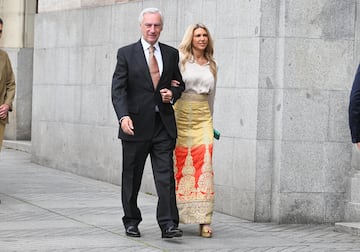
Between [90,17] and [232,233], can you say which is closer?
[232,233]

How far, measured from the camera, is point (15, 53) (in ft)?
62.4

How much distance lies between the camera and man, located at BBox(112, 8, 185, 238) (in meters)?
9.31

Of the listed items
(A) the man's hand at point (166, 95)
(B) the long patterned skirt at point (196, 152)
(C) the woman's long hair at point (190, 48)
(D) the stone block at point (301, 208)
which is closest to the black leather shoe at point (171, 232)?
(B) the long patterned skirt at point (196, 152)

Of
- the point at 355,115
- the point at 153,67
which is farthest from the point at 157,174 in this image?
the point at 355,115

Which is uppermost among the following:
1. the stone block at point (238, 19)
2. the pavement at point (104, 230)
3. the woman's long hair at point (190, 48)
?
the stone block at point (238, 19)

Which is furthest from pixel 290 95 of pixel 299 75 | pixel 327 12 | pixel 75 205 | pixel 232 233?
pixel 75 205

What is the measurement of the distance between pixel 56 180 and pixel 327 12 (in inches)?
186

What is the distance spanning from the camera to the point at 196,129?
9.66 metres

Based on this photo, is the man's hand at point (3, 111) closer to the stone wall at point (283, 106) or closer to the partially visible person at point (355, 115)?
the stone wall at point (283, 106)

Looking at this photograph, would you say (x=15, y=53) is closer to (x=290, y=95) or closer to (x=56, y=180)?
(x=56, y=180)

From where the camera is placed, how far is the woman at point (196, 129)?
9.62 m

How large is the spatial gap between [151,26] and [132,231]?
1.75 metres

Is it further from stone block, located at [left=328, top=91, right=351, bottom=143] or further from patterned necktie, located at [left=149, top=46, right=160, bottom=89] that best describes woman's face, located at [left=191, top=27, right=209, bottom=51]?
stone block, located at [left=328, top=91, right=351, bottom=143]

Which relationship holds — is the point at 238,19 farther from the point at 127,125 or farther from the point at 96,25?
the point at 96,25
